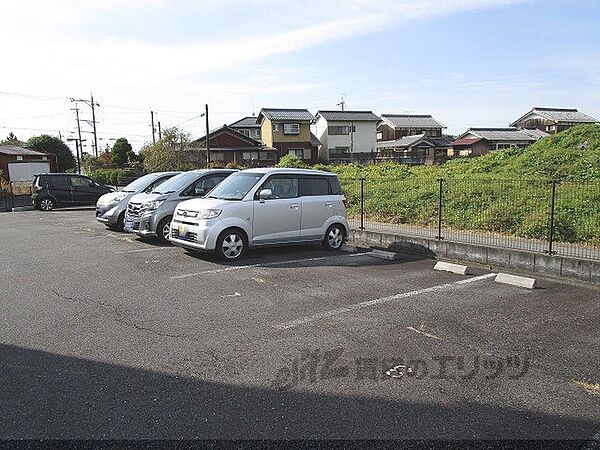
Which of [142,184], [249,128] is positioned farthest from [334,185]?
[249,128]

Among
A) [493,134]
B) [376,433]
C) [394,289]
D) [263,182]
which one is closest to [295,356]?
[376,433]

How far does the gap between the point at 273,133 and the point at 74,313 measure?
138 feet

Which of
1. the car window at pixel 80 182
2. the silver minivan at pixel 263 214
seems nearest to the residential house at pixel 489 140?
the car window at pixel 80 182

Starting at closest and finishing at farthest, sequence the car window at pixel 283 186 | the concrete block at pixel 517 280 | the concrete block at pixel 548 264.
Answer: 1. the concrete block at pixel 517 280
2. the concrete block at pixel 548 264
3. the car window at pixel 283 186

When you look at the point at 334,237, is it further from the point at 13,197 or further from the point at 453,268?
the point at 13,197

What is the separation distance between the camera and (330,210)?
31.3 feet

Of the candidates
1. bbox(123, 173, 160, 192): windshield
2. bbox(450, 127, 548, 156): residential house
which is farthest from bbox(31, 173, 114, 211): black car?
bbox(450, 127, 548, 156): residential house

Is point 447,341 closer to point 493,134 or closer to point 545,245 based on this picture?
point 545,245

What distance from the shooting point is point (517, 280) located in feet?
22.9

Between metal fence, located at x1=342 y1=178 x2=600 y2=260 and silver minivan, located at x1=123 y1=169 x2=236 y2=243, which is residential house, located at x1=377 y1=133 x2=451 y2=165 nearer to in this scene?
metal fence, located at x1=342 y1=178 x2=600 y2=260

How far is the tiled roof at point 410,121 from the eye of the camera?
194ft

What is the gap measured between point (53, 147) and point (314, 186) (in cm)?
4158

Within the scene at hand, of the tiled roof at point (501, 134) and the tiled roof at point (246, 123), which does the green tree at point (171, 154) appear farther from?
the tiled roof at point (501, 134)

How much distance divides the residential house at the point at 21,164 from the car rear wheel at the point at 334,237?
29.5 metres
